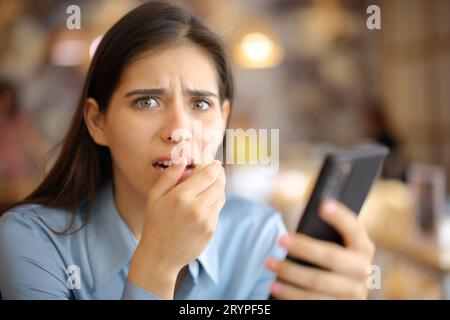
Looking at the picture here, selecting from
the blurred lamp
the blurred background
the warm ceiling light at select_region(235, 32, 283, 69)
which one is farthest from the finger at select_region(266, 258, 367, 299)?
the blurred lamp

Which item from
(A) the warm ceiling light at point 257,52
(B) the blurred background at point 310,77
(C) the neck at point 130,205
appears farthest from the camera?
(A) the warm ceiling light at point 257,52

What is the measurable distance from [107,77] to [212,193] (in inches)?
6.5

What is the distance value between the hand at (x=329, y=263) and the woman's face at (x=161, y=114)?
12 cm

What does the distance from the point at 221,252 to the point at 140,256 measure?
0.60ft

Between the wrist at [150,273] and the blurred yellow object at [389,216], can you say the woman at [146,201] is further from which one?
the blurred yellow object at [389,216]

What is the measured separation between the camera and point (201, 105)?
1.66 feet

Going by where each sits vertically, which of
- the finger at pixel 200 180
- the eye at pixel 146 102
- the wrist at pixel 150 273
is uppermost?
the eye at pixel 146 102

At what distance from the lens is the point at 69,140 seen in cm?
56

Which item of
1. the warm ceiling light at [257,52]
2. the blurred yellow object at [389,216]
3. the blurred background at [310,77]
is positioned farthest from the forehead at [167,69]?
the warm ceiling light at [257,52]

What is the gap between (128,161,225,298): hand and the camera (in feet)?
1.42

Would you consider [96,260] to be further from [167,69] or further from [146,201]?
[167,69]

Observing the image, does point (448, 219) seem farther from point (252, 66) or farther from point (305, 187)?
point (252, 66)

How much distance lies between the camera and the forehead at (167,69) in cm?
49

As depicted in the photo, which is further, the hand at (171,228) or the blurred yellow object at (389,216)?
the blurred yellow object at (389,216)
